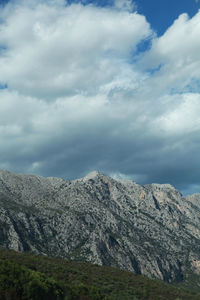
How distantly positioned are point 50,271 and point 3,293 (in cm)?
10203

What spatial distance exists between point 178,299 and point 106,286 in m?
40.3

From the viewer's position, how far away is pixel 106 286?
197 meters

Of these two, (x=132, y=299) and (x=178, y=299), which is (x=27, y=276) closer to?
(x=132, y=299)

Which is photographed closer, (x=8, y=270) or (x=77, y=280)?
(x=8, y=270)

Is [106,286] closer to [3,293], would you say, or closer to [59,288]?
[59,288]

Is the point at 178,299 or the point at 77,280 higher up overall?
the point at 77,280

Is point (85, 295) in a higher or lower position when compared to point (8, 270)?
lower

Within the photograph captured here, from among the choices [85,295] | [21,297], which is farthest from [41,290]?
[85,295]

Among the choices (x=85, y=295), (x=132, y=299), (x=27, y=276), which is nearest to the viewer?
(x=27, y=276)

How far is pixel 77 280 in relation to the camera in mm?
193875

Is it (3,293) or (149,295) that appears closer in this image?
(3,293)

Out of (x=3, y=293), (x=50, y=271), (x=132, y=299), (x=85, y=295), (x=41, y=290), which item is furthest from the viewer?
(x=50, y=271)

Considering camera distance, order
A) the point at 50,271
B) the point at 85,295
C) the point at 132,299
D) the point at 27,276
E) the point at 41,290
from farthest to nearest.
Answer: the point at 50,271 < the point at 132,299 < the point at 85,295 < the point at 27,276 < the point at 41,290

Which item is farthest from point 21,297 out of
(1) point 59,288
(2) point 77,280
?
(2) point 77,280
